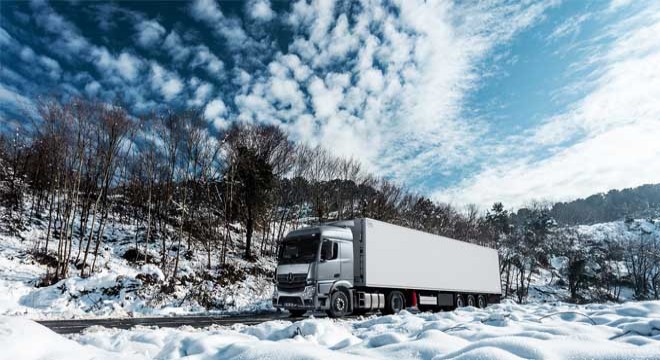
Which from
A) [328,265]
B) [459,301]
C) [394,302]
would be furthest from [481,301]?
[328,265]

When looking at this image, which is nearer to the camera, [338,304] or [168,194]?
[338,304]

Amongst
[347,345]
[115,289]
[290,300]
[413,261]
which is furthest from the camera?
[413,261]

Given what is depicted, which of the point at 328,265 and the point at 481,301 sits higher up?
the point at 328,265

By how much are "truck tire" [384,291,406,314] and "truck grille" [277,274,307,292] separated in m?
5.31

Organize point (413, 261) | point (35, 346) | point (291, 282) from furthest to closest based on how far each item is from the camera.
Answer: point (413, 261) < point (291, 282) < point (35, 346)

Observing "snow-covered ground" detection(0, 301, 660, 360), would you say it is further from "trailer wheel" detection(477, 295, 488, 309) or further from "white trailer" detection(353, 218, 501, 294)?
"trailer wheel" detection(477, 295, 488, 309)

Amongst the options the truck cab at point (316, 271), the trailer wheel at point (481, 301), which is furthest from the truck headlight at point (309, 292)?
the trailer wheel at point (481, 301)

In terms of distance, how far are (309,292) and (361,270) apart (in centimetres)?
311

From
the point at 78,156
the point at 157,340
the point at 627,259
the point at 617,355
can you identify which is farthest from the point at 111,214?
the point at 627,259

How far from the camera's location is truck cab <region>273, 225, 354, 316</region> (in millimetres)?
15418

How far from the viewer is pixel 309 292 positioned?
15234 mm

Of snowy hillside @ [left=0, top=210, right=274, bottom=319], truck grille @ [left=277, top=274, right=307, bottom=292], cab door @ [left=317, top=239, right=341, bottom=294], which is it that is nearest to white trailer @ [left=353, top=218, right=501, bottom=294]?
cab door @ [left=317, top=239, right=341, bottom=294]

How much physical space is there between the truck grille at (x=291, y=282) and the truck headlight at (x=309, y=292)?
181mm

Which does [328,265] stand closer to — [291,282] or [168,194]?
[291,282]
